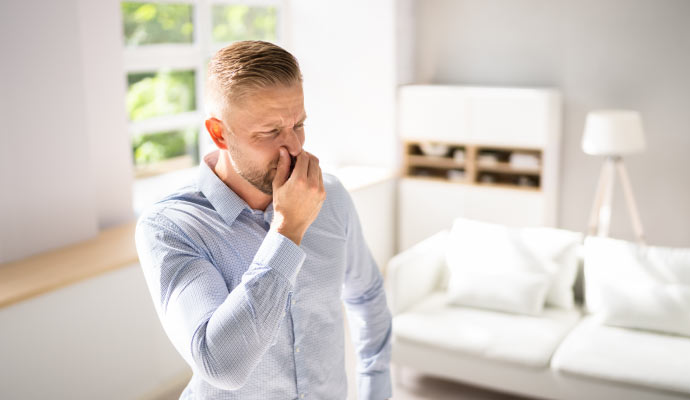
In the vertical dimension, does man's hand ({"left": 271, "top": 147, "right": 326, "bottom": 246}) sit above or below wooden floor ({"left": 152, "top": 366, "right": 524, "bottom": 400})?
above

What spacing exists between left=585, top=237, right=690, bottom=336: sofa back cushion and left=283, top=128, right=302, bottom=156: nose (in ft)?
9.59

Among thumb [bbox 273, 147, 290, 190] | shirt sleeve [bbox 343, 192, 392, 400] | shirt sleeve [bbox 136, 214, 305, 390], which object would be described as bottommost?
shirt sleeve [bbox 343, 192, 392, 400]

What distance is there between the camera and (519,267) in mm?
4094

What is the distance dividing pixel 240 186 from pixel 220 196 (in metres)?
0.05

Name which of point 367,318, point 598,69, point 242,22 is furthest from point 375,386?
point 242,22

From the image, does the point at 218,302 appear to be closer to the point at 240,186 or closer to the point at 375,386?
the point at 240,186

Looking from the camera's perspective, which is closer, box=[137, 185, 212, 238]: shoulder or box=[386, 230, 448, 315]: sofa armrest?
box=[137, 185, 212, 238]: shoulder

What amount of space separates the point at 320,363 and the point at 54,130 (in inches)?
104

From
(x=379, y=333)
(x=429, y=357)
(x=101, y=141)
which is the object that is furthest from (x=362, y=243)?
(x=101, y=141)

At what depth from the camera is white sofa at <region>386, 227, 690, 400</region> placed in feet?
11.1

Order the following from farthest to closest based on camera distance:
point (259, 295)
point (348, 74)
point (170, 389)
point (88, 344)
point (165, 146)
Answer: point (348, 74), point (165, 146), point (170, 389), point (88, 344), point (259, 295)

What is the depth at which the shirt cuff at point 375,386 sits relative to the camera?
68.7 inches

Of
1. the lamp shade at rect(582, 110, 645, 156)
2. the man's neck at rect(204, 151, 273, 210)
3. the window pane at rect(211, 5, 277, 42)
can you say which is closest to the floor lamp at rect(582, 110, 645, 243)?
the lamp shade at rect(582, 110, 645, 156)

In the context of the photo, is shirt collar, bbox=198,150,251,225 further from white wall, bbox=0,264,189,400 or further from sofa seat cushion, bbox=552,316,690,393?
sofa seat cushion, bbox=552,316,690,393
